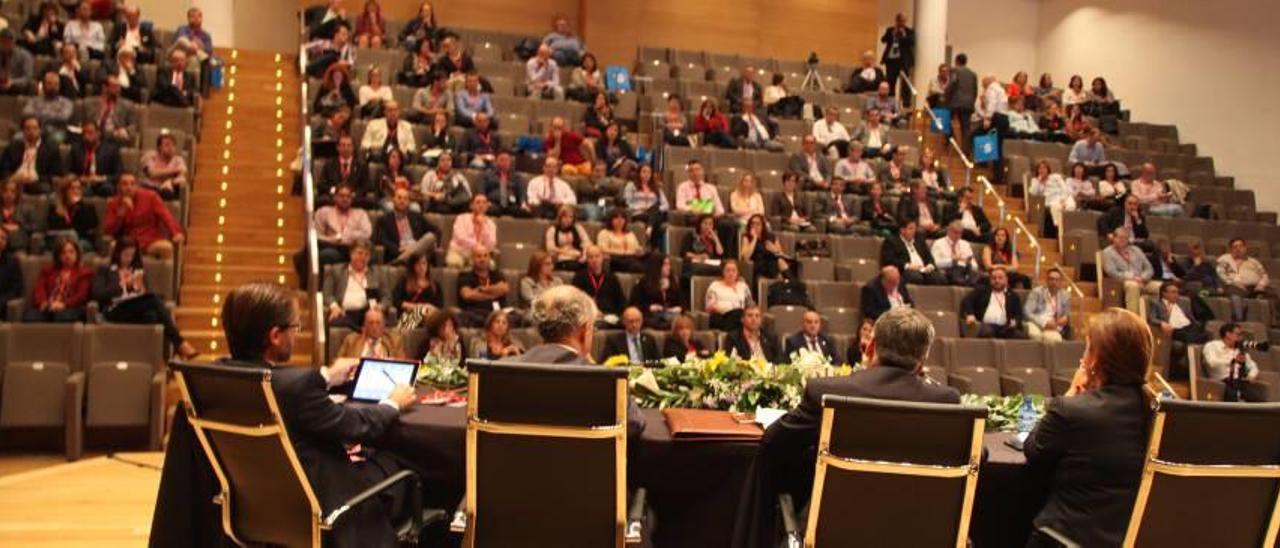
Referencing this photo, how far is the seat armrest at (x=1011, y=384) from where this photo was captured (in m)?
7.42

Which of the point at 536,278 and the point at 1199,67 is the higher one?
the point at 1199,67

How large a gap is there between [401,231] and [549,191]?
1524mm

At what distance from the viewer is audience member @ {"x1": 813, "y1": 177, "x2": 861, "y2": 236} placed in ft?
31.4

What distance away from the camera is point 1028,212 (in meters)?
11.1

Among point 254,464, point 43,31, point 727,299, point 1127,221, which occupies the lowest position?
point 254,464

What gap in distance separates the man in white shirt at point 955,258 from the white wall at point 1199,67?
5285 millimetres

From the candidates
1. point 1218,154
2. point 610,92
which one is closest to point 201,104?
point 610,92

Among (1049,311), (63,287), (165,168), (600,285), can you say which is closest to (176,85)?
(165,168)

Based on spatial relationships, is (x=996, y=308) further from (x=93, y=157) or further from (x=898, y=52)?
(x=93, y=157)

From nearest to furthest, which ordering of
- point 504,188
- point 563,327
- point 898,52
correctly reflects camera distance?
point 563,327 → point 504,188 → point 898,52

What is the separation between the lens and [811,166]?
34.6 feet

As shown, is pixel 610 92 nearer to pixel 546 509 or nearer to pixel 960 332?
pixel 960 332

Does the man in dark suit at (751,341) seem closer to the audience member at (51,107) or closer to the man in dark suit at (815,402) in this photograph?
the man in dark suit at (815,402)

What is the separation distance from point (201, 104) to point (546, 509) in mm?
8574
